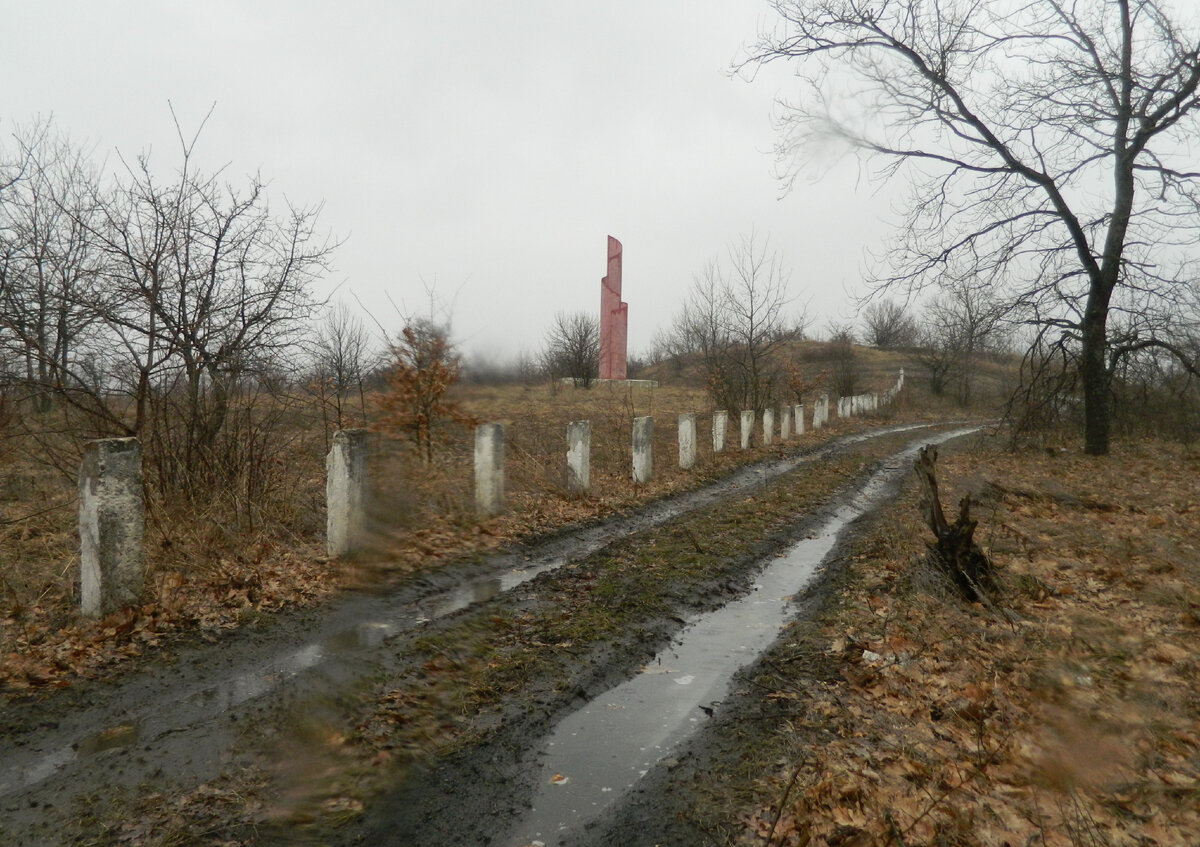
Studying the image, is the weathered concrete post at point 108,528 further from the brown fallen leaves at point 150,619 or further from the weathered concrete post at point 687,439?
the weathered concrete post at point 687,439

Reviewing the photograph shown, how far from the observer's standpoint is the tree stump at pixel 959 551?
5.88 meters

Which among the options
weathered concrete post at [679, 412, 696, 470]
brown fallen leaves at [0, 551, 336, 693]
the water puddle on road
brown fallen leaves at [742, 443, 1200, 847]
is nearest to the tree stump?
brown fallen leaves at [742, 443, 1200, 847]

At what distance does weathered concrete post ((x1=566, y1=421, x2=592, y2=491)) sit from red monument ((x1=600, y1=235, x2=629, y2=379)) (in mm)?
24158

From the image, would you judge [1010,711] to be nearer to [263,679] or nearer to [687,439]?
[263,679]

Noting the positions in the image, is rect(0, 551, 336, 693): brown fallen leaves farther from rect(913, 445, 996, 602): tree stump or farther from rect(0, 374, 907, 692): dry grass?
rect(913, 445, 996, 602): tree stump

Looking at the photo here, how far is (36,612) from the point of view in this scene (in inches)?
198

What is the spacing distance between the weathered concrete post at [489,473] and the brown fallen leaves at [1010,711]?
4278 mm

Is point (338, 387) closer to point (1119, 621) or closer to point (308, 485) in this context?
point (308, 485)

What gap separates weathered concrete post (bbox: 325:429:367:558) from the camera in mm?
6816

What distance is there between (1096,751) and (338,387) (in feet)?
27.1

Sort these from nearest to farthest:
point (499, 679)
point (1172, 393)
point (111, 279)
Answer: point (499, 679)
point (111, 279)
point (1172, 393)

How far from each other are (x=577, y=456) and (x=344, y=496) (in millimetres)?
4172

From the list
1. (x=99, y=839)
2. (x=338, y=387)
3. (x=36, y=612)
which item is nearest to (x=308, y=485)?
(x=338, y=387)

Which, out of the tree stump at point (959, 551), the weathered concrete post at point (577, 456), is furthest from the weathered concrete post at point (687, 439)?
the tree stump at point (959, 551)
